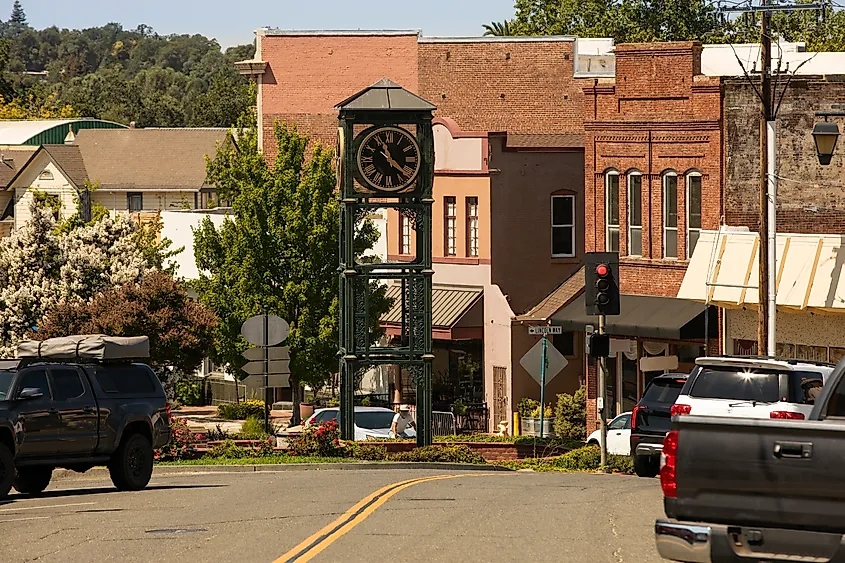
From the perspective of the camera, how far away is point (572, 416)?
1690 inches

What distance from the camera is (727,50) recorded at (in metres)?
50.1

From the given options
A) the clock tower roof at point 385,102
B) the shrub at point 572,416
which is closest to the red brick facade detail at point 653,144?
the shrub at point 572,416

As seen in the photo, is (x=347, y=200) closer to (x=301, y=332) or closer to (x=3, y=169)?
(x=301, y=332)

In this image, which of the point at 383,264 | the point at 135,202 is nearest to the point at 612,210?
the point at 383,264

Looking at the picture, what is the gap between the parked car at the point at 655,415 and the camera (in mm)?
22984

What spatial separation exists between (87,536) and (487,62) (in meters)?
49.2

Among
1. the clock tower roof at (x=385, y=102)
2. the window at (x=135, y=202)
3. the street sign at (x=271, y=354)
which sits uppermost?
the window at (x=135, y=202)

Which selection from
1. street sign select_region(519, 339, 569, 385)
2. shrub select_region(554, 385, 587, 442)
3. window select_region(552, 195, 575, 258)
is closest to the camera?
street sign select_region(519, 339, 569, 385)

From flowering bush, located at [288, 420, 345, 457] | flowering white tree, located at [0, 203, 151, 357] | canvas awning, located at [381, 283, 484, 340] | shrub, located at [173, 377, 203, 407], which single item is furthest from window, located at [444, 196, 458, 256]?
flowering bush, located at [288, 420, 345, 457]

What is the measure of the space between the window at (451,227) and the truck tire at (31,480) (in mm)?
27452

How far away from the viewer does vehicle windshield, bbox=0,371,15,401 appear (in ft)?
64.1

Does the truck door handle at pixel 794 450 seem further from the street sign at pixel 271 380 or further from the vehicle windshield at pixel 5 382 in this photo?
the street sign at pixel 271 380

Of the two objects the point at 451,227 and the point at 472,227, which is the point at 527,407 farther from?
the point at 451,227

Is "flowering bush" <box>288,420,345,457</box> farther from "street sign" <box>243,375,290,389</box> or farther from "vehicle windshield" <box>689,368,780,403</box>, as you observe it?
"vehicle windshield" <box>689,368,780,403</box>
